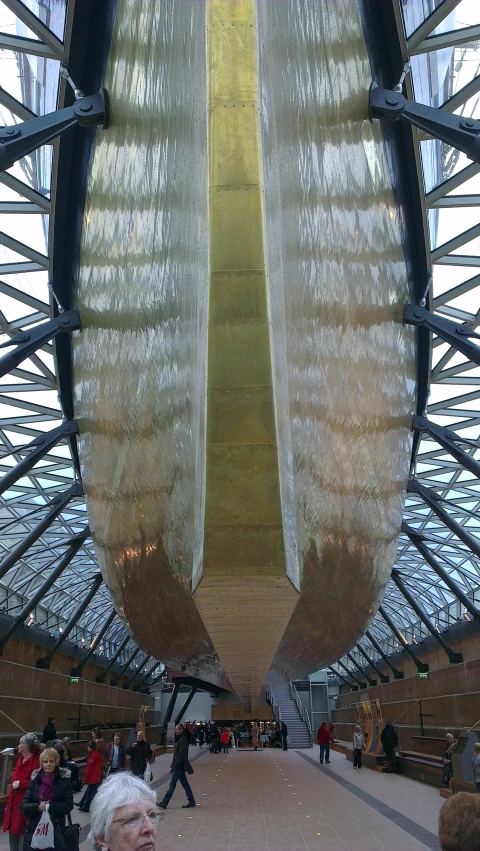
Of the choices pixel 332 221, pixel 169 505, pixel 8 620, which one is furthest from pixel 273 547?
pixel 8 620

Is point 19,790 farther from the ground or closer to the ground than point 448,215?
closer to the ground

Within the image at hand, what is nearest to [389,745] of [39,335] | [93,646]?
[93,646]

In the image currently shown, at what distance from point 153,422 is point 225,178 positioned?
3792mm

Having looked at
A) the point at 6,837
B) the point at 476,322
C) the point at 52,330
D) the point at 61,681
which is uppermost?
the point at 476,322

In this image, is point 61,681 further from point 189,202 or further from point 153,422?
point 189,202

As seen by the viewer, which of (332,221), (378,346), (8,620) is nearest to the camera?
(332,221)

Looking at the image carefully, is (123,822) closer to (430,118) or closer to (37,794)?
(37,794)

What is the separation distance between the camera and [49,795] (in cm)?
659

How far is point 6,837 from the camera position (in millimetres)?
13023

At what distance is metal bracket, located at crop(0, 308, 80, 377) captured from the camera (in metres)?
12.3

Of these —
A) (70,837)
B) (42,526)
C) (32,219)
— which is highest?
(32,219)

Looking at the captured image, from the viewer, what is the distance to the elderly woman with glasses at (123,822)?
2.35 m

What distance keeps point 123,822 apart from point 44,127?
7599mm

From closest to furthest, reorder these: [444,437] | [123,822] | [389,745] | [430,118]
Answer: [123,822] → [430,118] → [444,437] → [389,745]
